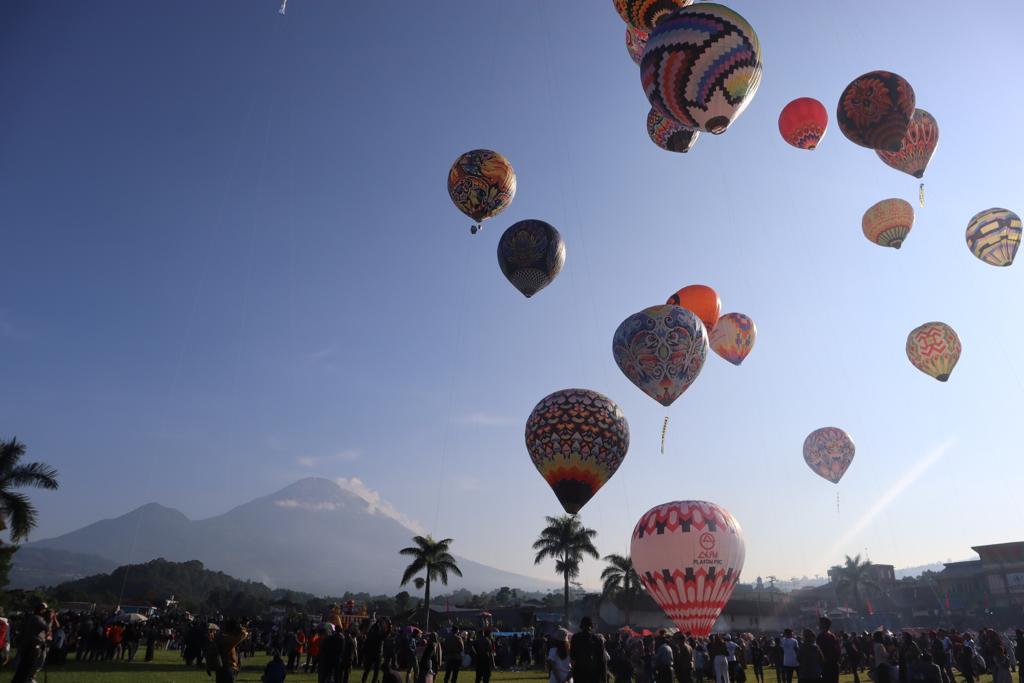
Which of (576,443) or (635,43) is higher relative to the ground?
(635,43)

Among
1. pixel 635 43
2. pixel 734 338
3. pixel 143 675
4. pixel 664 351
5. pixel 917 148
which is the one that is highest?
pixel 635 43

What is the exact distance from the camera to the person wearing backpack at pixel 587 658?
10859 millimetres

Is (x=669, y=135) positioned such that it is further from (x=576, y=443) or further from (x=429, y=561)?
(x=429, y=561)

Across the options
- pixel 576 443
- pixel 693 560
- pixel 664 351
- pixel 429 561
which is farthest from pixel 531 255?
pixel 429 561

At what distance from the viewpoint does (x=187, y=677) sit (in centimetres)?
1891

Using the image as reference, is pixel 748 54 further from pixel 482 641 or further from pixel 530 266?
pixel 482 641

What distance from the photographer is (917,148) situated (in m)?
28.1

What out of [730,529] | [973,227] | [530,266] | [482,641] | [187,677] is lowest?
[187,677]

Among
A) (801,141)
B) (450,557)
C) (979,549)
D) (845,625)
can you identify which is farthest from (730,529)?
(979,549)

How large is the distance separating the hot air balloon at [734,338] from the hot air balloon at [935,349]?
9.45 meters

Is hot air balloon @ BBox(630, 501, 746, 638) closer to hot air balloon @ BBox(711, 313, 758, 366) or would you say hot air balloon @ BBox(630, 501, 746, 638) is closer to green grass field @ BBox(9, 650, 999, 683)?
green grass field @ BBox(9, 650, 999, 683)

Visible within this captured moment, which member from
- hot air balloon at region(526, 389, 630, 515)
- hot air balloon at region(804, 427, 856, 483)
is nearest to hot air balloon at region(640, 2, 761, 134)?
hot air balloon at region(526, 389, 630, 515)

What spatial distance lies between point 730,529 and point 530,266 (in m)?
13.3

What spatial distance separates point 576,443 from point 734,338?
13954 mm
